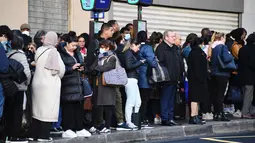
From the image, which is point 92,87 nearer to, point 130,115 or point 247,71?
point 130,115

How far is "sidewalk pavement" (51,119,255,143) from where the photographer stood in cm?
1201

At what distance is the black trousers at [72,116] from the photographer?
11.7 m

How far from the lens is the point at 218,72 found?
14.5 metres

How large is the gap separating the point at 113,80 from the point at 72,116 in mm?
1034

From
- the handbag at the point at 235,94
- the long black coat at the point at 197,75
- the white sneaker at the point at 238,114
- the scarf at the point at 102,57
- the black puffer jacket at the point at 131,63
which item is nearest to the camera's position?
the scarf at the point at 102,57

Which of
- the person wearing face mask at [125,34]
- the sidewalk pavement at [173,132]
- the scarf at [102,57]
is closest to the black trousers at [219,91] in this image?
the sidewalk pavement at [173,132]

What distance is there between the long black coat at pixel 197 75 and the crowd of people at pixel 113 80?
21 millimetres

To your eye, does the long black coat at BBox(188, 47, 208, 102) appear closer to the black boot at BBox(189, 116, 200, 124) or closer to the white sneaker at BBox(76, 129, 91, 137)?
the black boot at BBox(189, 116, 200, 124)

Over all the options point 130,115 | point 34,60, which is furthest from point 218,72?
point 34,60

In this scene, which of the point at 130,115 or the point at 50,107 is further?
the point at 130,115

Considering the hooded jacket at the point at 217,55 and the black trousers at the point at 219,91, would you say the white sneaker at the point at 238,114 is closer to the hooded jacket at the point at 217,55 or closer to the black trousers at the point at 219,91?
the black trousers at the point at 219,91

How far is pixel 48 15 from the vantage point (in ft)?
59.4

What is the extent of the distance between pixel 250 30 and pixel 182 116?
960 cm

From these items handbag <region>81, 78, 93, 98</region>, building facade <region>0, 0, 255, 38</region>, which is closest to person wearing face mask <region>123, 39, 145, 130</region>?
handbag <region>81, 78, 93, 98</region>
